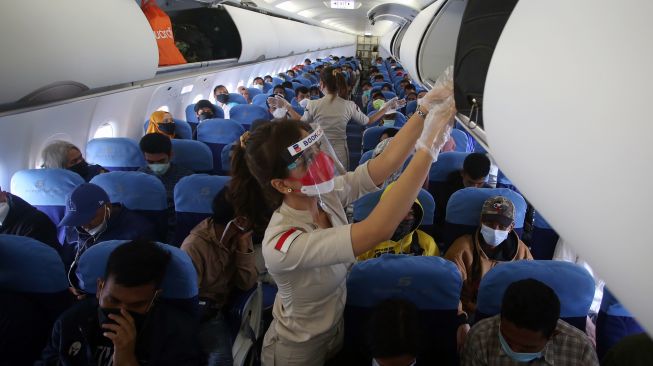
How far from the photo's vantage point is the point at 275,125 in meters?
1.55

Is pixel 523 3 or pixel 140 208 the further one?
pixel 140 208

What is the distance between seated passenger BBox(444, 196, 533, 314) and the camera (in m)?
2.83

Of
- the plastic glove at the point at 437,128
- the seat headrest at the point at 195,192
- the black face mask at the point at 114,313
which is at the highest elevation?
the plastic glove at the point at 437,128

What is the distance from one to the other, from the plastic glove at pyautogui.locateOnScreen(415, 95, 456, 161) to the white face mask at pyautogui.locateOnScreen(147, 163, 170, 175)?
334 centimetres

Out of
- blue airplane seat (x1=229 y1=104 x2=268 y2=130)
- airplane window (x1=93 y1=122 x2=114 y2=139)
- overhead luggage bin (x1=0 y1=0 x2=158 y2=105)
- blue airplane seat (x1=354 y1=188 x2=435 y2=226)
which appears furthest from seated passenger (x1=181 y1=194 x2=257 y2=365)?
blue airplane seat (x1=229 y1=104 x2=268 y2=130)

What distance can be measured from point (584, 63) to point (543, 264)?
193 cm

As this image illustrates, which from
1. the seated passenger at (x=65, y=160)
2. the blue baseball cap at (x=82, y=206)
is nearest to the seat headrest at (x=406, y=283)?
the blue baseball cap at (x=82, y=206)

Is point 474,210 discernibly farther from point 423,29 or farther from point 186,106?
point 186,106

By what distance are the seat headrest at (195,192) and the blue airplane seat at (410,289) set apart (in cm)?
164

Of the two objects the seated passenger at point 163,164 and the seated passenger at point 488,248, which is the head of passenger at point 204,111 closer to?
the seated passenger at point 163,164

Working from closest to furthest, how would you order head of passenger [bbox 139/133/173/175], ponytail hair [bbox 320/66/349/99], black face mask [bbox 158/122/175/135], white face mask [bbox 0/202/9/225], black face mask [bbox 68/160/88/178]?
white face mask [bbox 0/202/9/225] < head of passenger [bbox 139/133/173/175] < black face mask [bbox 68/160/88/178] < ponytail hair [bbox 320/66/349/99] < black face mask [bbox 158/122/175/135]

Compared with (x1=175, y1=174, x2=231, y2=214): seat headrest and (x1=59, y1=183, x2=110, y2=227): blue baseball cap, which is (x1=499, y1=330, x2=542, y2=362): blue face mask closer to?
(x1=175, y1=174, x2=231, y2=214): seat headrest

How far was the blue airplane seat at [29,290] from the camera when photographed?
2191mm

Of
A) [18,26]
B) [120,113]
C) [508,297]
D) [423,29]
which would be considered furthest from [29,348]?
[120,113]
